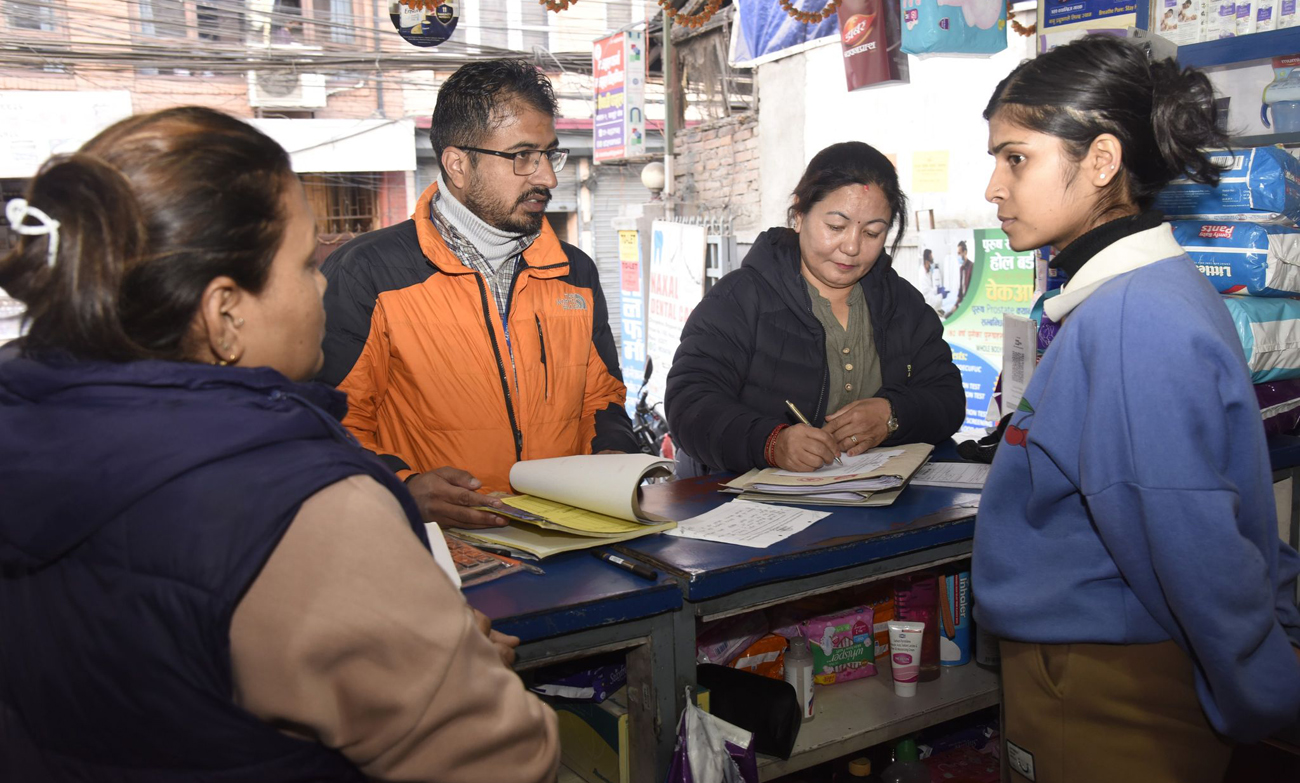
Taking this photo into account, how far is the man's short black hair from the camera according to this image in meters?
2.48

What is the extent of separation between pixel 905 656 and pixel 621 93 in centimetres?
838

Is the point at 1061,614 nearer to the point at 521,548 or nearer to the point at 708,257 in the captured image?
the point at 521,548

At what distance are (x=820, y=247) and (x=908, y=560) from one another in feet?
3.72

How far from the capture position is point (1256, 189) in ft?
8.41

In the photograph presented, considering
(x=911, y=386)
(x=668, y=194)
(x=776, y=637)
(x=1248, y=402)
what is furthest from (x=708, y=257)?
(x=1248, y=402)

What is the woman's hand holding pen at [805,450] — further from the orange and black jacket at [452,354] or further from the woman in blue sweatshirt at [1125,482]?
the woman in blue sweatshirt at [1125,482]

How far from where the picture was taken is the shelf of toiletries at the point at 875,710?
197cm

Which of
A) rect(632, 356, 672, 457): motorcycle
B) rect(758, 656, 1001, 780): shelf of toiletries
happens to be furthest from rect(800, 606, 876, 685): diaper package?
rect(632, 356, 672, 457): motorcycle

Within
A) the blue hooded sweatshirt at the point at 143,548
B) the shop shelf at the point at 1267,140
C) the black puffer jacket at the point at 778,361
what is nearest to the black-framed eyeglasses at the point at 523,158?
the black puffer jacket at the point at 778,361

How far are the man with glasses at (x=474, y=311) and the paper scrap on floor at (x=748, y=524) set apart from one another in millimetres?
535

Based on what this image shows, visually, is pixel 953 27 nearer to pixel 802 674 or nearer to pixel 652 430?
pixel 802 674

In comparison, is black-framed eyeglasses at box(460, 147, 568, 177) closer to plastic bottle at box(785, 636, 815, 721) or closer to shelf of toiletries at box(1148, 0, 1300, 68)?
plastic bottle at box(785, 636, 815, 721)

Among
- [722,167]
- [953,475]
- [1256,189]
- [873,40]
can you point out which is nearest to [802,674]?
[953,475]

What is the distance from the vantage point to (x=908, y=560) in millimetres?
1985
